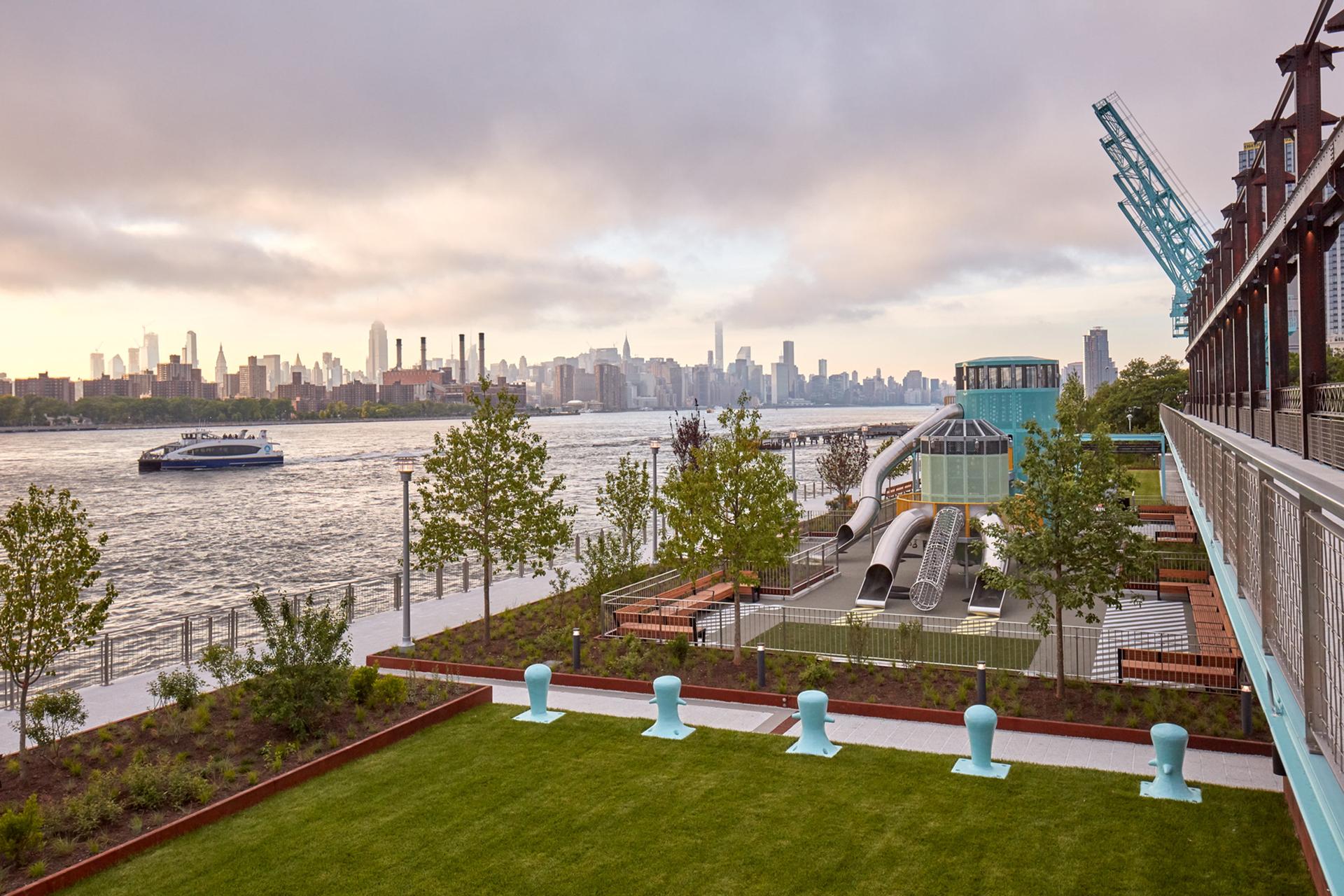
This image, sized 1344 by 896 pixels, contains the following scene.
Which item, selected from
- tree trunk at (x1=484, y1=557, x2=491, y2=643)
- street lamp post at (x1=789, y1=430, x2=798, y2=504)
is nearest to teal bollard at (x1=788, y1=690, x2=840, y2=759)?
street lamp post at (x1=789, y1=430, x2=798, y2=504)

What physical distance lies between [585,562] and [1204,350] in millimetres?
23996

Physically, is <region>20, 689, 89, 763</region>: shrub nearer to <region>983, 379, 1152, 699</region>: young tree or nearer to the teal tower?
<region>983, 379, 1152, 699</region>: young tree

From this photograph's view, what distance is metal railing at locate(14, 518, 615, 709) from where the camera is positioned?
68.6ft

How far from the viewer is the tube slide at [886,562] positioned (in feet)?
88.8

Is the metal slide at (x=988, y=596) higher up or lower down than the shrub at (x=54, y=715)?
lower down

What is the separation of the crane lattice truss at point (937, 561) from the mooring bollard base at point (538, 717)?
43.8ft

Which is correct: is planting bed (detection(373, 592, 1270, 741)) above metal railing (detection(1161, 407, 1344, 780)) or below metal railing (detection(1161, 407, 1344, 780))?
below

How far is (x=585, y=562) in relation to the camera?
26.0 meters

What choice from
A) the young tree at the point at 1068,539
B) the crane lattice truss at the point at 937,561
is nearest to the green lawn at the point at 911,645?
the young tree at the point at 1068,539

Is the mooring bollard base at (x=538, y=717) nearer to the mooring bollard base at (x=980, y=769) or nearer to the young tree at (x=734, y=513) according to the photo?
the young tree at (x=734, y=513)

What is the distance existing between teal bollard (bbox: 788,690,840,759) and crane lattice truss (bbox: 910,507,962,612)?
12.7 metres

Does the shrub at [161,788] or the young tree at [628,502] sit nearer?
the shrub at [161,788]

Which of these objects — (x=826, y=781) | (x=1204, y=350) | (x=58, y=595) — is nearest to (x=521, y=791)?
(x=826, y=781)

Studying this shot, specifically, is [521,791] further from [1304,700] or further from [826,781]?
[1304,700]
